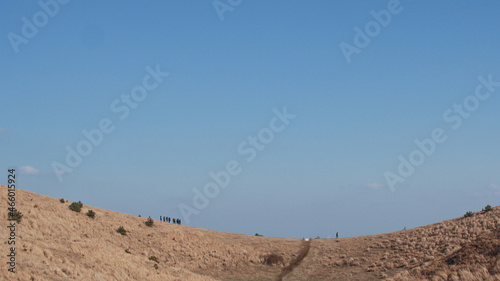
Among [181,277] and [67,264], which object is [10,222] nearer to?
[67,264]

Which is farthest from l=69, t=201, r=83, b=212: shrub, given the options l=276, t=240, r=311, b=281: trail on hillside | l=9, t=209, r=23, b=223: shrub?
l=276, t=240, r=311, b=281: trail on hillside

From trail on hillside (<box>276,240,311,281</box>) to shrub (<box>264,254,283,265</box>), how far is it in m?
1.70

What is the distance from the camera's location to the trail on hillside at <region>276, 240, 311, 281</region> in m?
54.0

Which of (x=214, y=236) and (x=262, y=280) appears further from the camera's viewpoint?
(x=214, y=236)

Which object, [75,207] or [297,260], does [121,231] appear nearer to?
[75,207]

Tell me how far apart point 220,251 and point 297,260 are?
11.3 metres

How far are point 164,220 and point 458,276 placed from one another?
51.4m

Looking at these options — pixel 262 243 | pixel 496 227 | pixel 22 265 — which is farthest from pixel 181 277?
pixel 496 227

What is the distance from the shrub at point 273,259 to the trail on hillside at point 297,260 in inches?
66.9

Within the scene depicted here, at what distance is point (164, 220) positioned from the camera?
7688cm

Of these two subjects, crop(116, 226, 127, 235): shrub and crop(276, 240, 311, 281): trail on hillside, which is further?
crop(116, 226, 127, 235): shrub

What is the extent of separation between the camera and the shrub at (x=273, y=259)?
193ft

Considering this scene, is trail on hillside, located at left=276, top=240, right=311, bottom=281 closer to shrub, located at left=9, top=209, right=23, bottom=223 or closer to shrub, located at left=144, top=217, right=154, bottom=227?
shrub, located at left=144, top=217, right=154, bottom=227

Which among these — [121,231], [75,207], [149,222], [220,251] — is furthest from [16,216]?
[220,251]
